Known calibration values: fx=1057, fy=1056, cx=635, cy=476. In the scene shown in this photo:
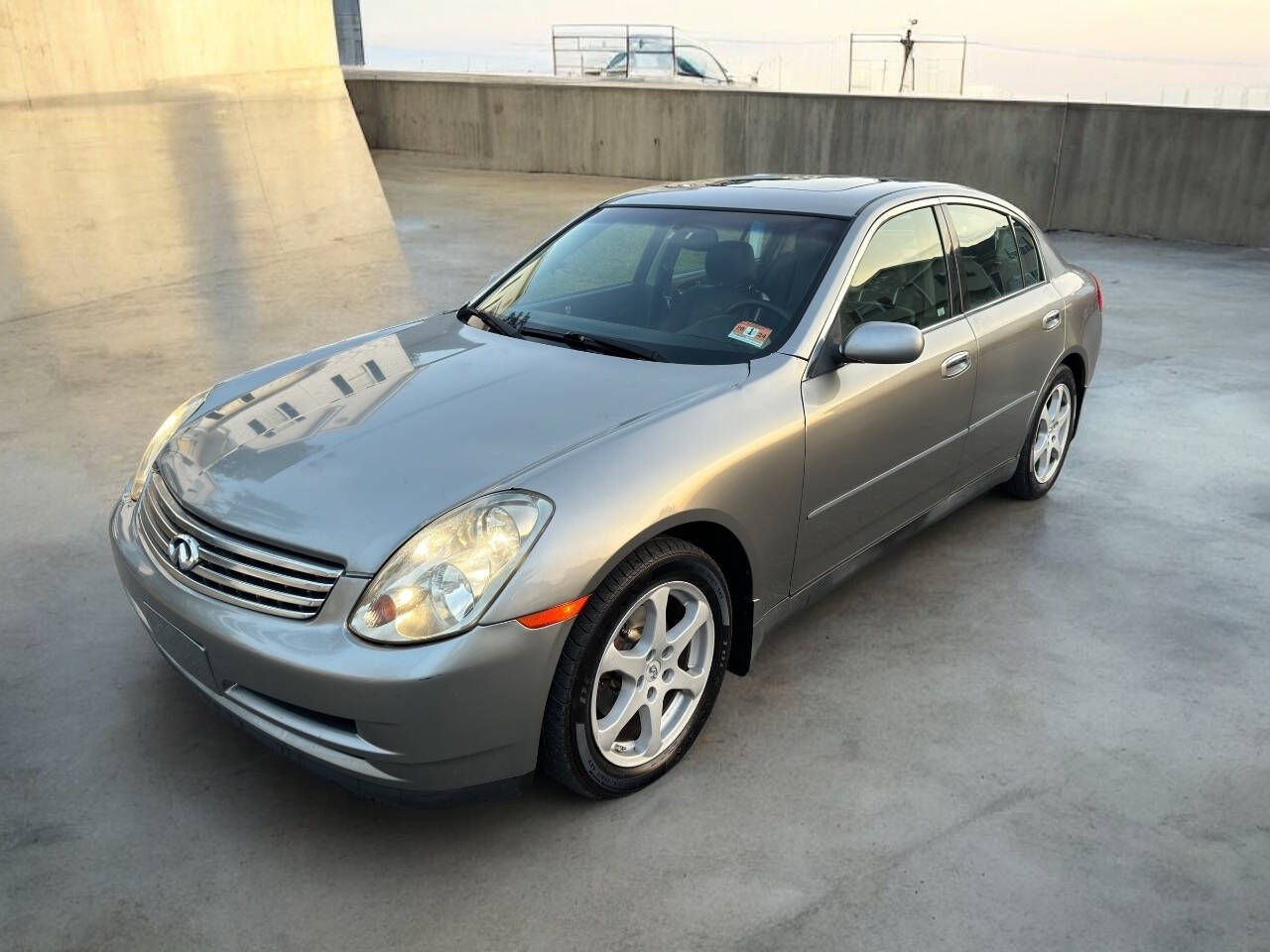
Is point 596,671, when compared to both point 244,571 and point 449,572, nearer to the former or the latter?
point 449,572

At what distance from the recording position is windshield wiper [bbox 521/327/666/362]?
336 cm

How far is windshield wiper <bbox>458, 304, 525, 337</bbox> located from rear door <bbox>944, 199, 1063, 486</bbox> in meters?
1.75

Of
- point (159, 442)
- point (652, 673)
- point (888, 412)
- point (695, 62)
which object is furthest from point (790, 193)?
point (695, 62)

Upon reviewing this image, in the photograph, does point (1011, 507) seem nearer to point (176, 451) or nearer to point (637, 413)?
point (637, 413)

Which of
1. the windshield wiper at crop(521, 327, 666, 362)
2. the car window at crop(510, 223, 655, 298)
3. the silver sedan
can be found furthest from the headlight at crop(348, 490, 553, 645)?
the car window at crop(510, 223, 655, 298)

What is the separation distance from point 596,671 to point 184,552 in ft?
3.69

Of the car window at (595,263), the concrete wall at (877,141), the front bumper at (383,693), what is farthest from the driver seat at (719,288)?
the concrete wall at (877,141)

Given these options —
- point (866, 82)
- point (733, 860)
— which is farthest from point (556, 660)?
point (866, 82)

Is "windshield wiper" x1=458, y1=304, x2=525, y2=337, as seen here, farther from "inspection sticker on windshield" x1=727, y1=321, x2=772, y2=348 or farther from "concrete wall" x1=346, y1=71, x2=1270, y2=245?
"concrete wall" x1=346, y1=71, x2=1270, y2=245

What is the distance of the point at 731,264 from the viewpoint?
144 inches

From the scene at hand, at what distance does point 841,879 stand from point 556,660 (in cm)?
88

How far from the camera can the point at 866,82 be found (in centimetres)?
1750

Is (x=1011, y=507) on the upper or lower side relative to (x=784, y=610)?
lower

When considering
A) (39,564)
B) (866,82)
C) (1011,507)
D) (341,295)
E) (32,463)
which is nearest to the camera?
(39,564)
